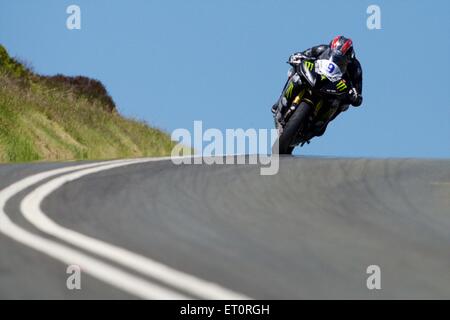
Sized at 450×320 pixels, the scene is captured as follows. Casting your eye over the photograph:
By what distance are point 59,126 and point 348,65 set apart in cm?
1155

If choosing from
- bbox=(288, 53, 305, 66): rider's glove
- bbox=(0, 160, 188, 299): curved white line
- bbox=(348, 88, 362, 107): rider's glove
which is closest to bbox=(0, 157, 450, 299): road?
bbox=(0, 160, 188, 299): curved white line

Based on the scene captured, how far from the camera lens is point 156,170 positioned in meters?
10.8

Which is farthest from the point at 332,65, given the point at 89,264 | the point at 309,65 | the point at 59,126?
the point at 59,126

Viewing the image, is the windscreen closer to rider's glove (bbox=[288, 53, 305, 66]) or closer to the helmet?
the helmet

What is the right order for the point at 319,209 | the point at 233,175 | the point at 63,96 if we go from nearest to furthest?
the point at 319,209, the point at 233,175, the point at 63,96

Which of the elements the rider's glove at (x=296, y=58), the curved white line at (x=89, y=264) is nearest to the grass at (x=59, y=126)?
the rider's glove at (x=296, y=58)

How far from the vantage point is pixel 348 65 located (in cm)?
1614

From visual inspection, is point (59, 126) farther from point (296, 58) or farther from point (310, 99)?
point (310, 99)

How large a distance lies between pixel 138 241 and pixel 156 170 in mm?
4290

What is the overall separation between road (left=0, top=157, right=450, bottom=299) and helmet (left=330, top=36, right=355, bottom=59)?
453cm
